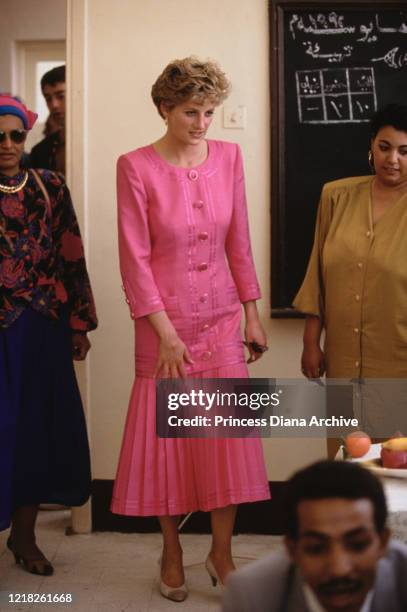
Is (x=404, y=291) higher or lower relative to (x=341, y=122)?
lower

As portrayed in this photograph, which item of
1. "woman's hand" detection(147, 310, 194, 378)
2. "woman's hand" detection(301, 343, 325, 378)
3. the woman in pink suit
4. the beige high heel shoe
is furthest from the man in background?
the beige high heel shoe

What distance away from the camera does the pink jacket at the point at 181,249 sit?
3.05m

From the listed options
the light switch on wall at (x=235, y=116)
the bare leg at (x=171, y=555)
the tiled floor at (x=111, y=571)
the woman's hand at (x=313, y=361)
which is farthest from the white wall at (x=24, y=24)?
the bare leg at (x=171, y=555)

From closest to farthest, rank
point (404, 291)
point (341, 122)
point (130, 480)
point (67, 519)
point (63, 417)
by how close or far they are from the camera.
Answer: point (404, 291) → point (130, 480) → point (63, 417) → point (341, 122) → point (67, 519)

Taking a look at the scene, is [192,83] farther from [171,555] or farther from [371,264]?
[171,555]

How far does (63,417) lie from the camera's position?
3377mm

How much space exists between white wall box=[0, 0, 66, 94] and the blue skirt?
3742mm

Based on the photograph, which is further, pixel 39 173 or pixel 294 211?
pixel 294 211

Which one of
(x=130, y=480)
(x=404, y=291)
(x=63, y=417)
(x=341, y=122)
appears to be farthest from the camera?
(x=341, y=122)

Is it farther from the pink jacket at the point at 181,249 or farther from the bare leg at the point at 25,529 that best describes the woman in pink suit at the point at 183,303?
the bare leg at the point at 25,529

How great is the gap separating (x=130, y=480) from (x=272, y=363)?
89cm

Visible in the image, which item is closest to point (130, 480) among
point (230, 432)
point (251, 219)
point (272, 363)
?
point (230, 432)

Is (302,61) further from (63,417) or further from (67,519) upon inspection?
(67,519)

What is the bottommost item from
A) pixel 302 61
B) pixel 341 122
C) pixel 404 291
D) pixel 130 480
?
pixel 130 480
